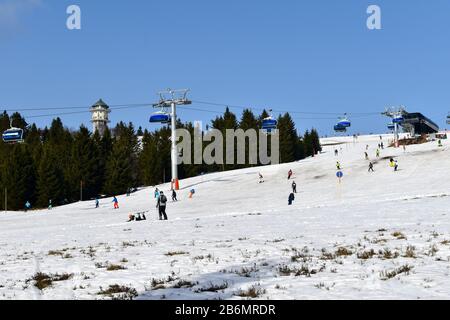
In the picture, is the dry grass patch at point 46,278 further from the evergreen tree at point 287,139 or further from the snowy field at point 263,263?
the evergreen tree at point 287,139

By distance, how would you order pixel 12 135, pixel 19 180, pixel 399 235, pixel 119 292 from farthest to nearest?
pixel 19 180 < pixel 12 135 < pixel 399 235 < pixel 119 292

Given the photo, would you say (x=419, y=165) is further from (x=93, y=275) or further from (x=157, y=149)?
(x=93, y=275)

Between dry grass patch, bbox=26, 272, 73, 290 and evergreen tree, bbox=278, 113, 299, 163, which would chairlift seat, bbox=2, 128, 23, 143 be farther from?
evergreen tree, bbox=278, 113, 299, 163

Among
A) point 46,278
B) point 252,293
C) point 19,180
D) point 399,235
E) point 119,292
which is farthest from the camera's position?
point 19,180

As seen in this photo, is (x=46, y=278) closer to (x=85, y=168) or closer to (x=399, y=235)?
(x=399, y=235)

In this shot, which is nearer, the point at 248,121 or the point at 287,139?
the point at 287,139

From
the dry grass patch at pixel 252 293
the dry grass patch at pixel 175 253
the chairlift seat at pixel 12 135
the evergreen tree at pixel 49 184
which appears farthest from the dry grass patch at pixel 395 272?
the evergreen tree at pixel 49 184

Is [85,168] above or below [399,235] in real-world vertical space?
above

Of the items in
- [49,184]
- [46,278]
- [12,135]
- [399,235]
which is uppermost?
[12,135]

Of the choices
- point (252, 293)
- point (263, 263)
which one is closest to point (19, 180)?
point (263, 263)

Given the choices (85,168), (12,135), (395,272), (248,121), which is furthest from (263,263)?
(248,121)

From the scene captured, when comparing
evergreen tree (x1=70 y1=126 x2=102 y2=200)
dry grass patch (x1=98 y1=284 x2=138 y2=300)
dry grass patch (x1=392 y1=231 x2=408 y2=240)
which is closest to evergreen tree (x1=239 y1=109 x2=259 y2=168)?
evergreen tree (x1=70 y1=126 x2=102 y2=200)

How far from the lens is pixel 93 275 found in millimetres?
10977
